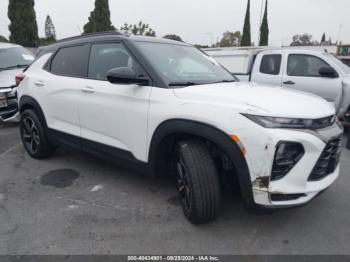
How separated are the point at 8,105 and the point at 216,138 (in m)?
5.23

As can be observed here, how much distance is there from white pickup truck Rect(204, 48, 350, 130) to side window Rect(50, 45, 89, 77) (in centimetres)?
385

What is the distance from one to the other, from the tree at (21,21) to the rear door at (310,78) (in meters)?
24.3

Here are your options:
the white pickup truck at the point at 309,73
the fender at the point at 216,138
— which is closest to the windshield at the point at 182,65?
the fender at the point at 216,138

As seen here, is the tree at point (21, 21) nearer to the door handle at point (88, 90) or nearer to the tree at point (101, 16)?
the tree at point (101, 16)

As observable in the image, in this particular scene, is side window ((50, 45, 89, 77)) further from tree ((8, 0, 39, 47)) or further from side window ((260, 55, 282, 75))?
tree ((8, 0, 39, 47))

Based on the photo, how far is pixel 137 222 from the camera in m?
2.65

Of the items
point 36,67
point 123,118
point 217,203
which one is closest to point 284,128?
point 217,203

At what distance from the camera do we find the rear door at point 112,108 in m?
2.71

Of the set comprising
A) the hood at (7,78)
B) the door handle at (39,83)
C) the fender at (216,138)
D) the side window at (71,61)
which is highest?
the side window at (71,61)

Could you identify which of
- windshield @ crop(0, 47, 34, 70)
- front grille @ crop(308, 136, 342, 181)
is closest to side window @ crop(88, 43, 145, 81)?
front grille @ crop(308, 136, 342, 181)

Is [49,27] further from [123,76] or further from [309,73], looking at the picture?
[123,76]

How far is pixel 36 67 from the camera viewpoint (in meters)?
4.10

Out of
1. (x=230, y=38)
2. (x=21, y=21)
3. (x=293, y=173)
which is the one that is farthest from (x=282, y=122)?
(x=230, y=38)

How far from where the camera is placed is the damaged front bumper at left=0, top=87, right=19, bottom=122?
18.7ft
